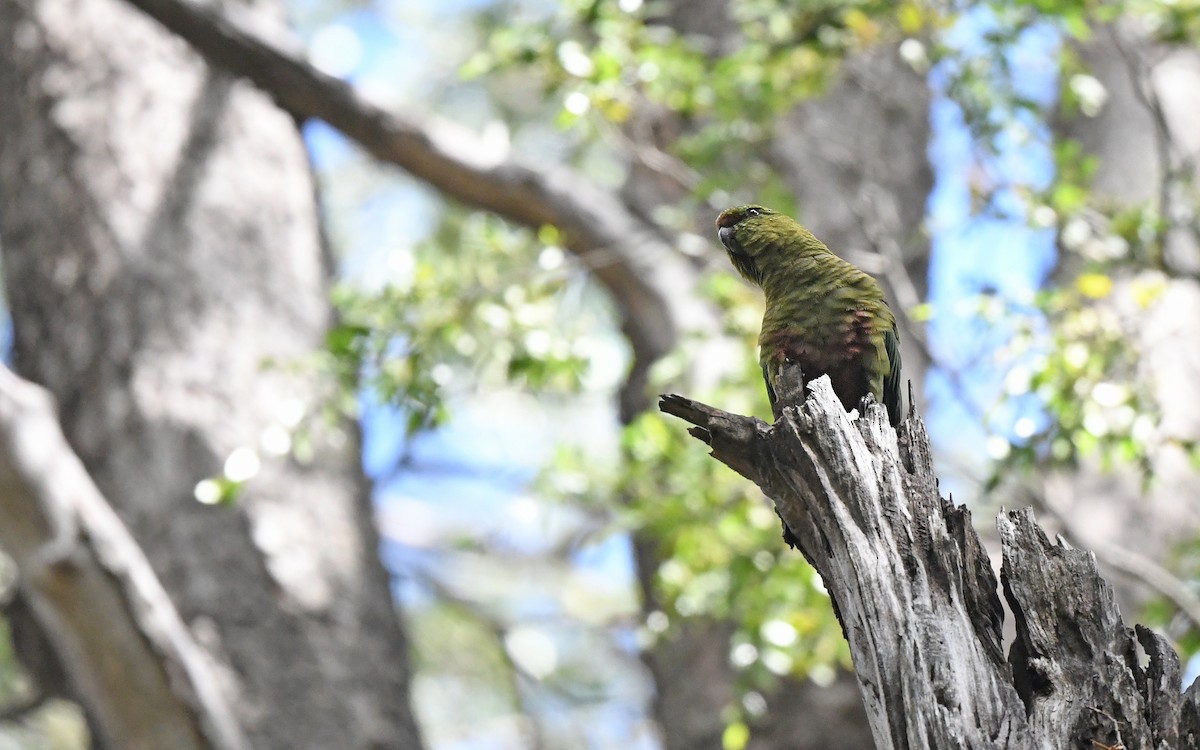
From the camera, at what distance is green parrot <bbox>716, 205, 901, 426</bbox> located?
324cm

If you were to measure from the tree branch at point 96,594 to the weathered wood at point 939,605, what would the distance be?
269cm

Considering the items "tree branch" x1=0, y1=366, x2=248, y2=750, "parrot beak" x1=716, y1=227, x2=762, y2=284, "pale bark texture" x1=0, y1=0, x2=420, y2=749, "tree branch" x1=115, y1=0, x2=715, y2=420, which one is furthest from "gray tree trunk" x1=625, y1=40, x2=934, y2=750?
"tree branch" x1=0, y1=366, x2=248, y2=750

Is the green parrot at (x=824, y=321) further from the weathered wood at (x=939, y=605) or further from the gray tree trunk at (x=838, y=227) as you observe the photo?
the gray tree trunk at (x=838, y=227)

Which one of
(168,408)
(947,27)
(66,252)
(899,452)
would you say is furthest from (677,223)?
(899,452)

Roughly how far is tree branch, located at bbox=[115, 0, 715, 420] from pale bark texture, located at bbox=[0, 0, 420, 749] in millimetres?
179

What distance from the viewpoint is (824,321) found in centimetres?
324

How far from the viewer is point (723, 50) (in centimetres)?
702

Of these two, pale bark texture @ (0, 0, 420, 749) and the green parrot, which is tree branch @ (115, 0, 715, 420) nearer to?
pale bark texture @ (0, 0, 420, 749)

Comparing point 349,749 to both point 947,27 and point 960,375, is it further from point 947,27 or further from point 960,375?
point 947,27

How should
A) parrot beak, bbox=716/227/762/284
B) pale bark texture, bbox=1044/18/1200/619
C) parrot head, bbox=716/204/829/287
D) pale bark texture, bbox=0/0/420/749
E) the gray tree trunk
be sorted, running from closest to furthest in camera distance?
parrot head, bbox=716/204/829/287 → parrot beak, bbox=716/227/762/284 → pale bark texture, bbox=0/0/420/749 → pale bark texture, bbox=1044/18/1200/619 → the gray tree trunk

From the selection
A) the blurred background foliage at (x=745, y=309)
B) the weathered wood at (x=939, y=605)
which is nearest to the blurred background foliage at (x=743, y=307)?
the blurred background foliage at (x=745, y=309)

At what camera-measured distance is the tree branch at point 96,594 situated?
173 inches

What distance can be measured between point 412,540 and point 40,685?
13.5ft

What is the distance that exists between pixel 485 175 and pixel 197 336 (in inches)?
67.8
